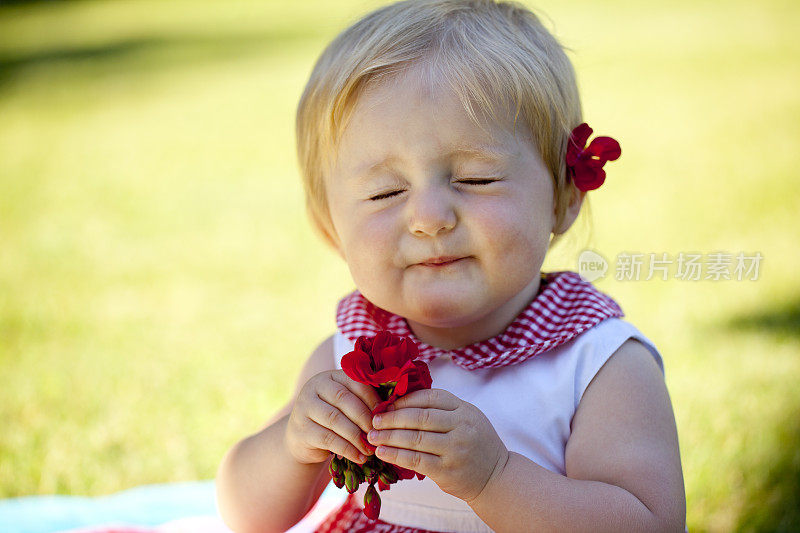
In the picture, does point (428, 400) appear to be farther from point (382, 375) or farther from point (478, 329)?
point (478, 329)

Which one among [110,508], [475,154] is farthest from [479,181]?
[110,508]

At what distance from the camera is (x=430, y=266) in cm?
180

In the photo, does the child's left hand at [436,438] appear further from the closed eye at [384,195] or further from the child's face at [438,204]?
the closed eye at [384,195]

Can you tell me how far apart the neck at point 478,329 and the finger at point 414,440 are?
0.50m

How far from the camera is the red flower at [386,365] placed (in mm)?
1501

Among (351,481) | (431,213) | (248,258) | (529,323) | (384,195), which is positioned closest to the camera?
(351,481)

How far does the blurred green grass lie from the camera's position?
3268 millimetres

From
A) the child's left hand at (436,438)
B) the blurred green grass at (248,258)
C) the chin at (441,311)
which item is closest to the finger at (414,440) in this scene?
the child's left hand at (436,438)

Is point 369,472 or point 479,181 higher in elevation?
point 479,181

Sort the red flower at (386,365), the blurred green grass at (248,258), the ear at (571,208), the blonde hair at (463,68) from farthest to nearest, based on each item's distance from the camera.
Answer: the blurred green grass at (248,258), the ear at (571,208), the blonde hair at (463,68), the red flower at (386,365)

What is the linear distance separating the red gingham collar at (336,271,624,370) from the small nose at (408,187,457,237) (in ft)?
1.19

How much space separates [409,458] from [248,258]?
4295 mm

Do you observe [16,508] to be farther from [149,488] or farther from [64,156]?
[64,156]

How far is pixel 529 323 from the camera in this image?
2.01m
